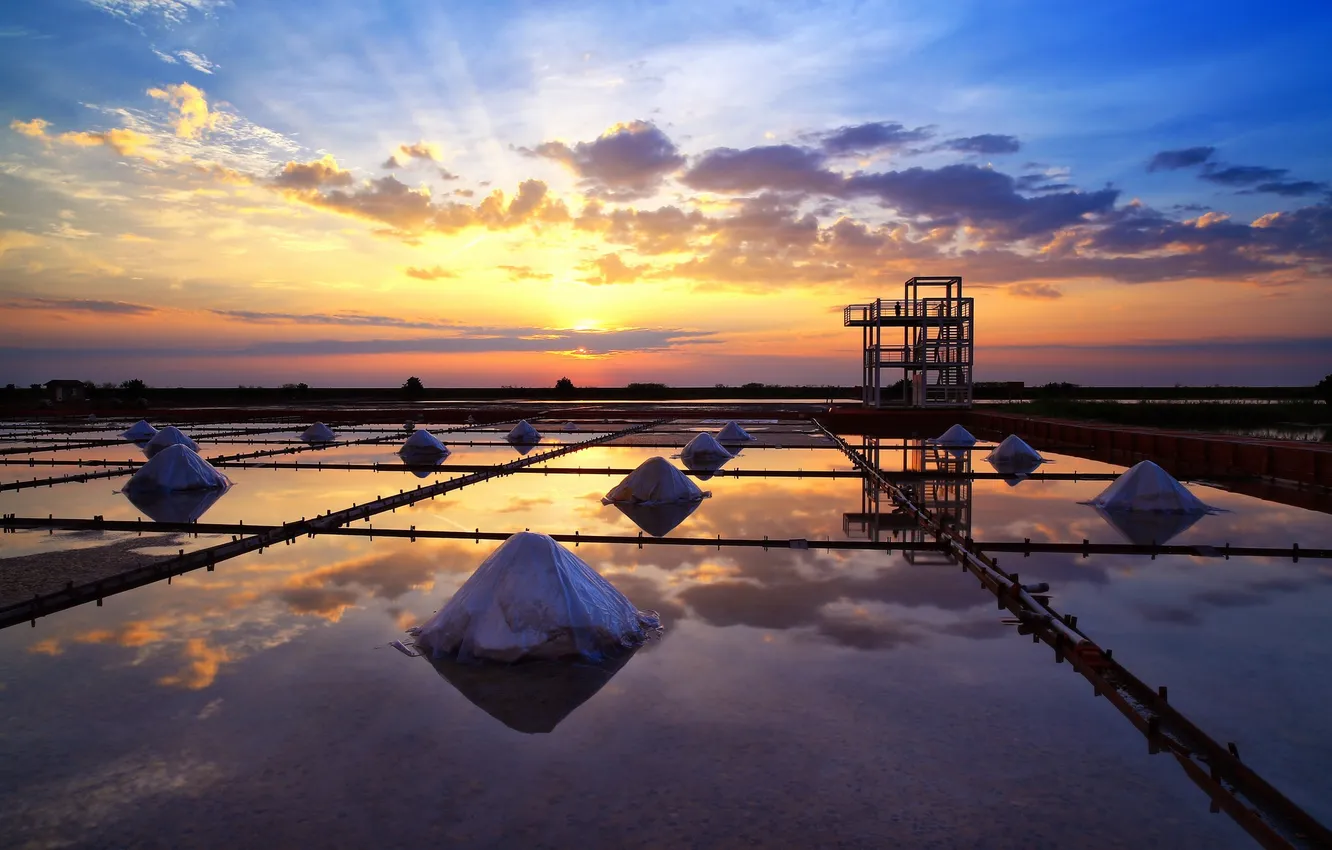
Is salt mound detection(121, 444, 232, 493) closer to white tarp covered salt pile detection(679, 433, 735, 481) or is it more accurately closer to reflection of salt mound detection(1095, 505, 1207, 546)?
white tarp covered salt pile detection(679, 433, 735, 481)

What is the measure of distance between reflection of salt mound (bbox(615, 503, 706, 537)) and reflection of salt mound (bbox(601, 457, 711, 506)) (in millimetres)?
90

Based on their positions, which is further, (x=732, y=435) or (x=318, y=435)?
(x=318, y=435)

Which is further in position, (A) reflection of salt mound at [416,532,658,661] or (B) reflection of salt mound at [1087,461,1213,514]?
(B) reflection of salt mound at [1087,461,1213,514]

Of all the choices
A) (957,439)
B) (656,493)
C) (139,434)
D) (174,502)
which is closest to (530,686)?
(656,493)

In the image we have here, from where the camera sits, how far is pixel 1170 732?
4.94m

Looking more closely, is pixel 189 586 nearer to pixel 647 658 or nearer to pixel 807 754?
pixel 647 658

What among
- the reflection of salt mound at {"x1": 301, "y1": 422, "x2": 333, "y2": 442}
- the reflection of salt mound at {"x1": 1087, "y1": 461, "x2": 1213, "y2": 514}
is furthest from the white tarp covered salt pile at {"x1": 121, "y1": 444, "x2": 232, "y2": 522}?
the reflection of salt mound at {"x1": 1087, "y1": 461, "x2": 1213, "y2": 514}

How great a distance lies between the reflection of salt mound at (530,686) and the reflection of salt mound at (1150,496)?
33.9ft

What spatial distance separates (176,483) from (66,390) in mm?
60697

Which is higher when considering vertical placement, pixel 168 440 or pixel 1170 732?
pixel 168 440

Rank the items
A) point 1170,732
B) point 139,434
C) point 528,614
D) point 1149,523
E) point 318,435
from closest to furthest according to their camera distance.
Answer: point 1170,732 → point 528,614 → point 1149,523 → point 139,434 → point 318,435

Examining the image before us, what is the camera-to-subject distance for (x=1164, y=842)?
12.4 ft

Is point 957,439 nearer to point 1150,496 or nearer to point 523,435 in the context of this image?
point 1150,496

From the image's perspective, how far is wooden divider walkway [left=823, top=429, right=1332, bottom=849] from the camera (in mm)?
3904
